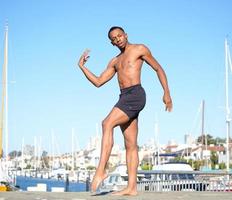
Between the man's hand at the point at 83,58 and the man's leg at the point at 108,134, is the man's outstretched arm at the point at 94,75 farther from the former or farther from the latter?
the man's leg at the point at 108,134

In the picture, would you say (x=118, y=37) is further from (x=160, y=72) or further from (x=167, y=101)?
(x=167, y=101)

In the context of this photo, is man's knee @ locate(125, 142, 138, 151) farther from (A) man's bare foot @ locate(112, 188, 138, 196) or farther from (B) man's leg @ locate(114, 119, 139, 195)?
(A) man's bare foot @ locate(112, 188, 138, 196)

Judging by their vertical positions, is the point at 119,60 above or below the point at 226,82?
below

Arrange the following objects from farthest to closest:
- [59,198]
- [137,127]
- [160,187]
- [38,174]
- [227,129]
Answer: [38,174], [227,129], [160,187], [137,127], [59,198]

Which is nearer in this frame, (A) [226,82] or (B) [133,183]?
(B) [133,183]

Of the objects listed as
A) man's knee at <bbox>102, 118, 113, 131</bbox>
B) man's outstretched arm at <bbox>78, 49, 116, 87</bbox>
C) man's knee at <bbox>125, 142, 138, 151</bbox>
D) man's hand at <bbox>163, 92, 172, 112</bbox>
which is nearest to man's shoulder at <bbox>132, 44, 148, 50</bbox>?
man's outstretched arm at <bbox>78, 49, 116, 87</bbox>

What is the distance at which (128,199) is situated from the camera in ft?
20.2

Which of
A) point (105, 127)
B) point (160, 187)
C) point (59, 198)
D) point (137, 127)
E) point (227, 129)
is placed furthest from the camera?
point (227, 129)

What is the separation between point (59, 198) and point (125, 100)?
169 cm

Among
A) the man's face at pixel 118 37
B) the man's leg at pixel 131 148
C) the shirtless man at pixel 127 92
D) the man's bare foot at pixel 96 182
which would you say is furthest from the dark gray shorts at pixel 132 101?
the man's bare foot at pixel 96 182

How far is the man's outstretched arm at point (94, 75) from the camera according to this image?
24.7 ft

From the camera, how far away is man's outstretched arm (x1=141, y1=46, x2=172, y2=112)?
7152 mm

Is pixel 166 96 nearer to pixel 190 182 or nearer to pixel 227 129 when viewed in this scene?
pixel 190 182

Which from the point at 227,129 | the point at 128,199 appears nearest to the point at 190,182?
the point at 128,199
